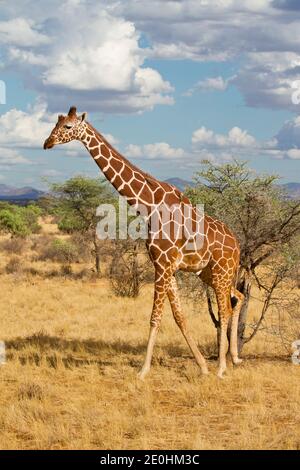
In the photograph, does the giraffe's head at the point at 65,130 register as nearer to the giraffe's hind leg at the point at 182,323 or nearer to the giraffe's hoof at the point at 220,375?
the giraffe's hind leg at the point at 182,323

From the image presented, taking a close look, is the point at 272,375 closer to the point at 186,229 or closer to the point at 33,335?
the point at 186,229

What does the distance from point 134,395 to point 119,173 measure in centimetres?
342

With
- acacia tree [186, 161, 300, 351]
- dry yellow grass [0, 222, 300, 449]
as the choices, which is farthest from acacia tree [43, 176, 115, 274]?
acacia tree [186, 161, 300, 351]

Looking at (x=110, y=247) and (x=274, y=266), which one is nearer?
(x=274, y=266)

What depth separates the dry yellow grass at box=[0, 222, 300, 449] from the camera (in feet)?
23.3

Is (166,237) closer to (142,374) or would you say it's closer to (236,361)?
(142,374)

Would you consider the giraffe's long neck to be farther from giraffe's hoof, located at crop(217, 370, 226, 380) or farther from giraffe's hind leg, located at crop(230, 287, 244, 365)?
giraffe's hoof, located at crop(217, 370, 226, 380)

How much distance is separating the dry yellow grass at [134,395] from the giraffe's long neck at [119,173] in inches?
114

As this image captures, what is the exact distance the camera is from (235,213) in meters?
11.2

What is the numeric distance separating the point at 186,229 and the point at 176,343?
4433 millimetres

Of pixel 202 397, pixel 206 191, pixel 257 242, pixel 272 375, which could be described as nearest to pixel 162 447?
pixel 202 397

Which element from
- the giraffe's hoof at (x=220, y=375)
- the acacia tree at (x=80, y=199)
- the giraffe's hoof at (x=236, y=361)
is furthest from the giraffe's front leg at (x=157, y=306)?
the acacia tree at (x=80, y=199)

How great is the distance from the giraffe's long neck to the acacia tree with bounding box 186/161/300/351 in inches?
74.4

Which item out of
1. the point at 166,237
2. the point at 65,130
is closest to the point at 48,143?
the point at 65,130
